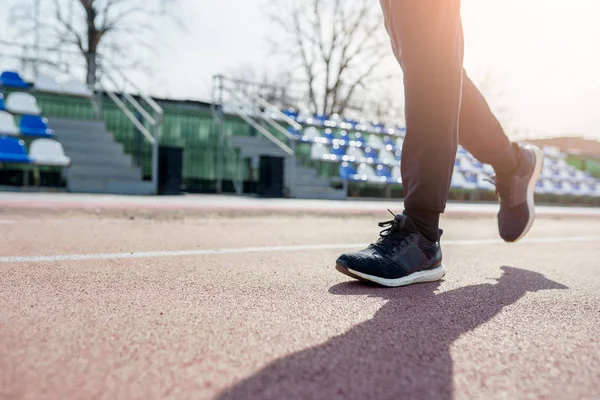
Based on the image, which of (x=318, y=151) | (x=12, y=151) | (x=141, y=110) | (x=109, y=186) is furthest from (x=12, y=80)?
(x=318, y=151)

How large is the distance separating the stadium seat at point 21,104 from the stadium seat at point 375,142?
23.7 feet

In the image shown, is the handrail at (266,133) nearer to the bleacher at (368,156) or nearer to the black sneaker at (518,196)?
the bleacher at (368,156)

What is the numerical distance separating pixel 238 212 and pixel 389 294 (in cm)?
314

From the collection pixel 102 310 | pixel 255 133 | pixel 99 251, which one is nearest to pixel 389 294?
pixel 102 310

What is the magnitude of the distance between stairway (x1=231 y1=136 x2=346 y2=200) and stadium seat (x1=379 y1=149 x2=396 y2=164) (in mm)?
1886

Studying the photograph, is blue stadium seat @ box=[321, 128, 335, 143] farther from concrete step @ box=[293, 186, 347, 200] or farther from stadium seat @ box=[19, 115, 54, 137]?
stadium seat @ box=[19, 115, 54, 137]

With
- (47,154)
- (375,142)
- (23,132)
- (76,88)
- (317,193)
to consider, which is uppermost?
(76,88)

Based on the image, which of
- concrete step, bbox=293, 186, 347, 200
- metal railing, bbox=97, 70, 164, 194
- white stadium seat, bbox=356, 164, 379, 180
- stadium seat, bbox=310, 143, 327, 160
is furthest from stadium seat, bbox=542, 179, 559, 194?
metal railing, bbox=97, 70, 164, 194

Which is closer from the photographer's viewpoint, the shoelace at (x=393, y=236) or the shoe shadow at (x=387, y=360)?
the shoe shadow at (x=387, y=360)

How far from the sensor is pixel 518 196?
2.14 metres

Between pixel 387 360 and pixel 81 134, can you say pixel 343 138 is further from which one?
pixel 387 360

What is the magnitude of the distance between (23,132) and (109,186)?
167 centimetres

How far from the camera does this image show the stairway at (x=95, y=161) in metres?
7.43

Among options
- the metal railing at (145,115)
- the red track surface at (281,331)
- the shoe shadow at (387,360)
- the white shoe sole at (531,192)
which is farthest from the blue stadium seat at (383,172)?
the shoe shadow at (387,360)
